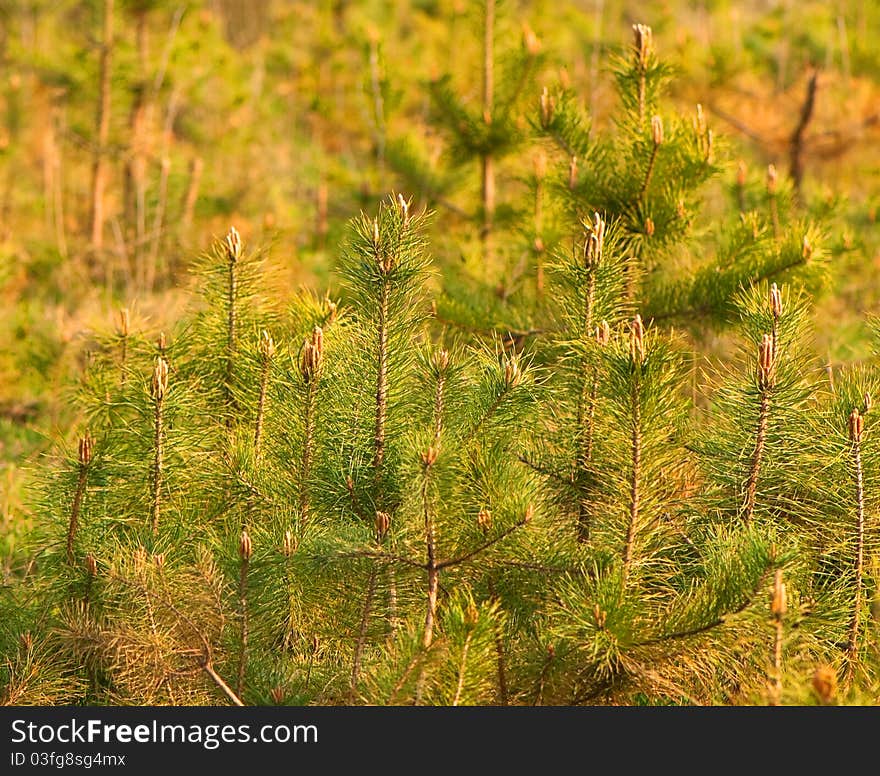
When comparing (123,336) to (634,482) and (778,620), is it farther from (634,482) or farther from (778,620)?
(778,620)

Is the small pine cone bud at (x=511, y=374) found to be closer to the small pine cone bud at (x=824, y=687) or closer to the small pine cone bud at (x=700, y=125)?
the small pine cone bud at (x=824, y=687)

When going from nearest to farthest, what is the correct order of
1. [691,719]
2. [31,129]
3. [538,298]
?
[691,719], [538,298], [31,129]

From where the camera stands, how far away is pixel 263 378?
272cm

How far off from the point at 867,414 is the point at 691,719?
0.77 meters

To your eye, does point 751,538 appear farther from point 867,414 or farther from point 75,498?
point 75,498

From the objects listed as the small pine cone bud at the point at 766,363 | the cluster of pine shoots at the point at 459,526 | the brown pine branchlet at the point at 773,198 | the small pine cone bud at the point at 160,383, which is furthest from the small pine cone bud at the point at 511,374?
the brown pine branchlet at the point at 773,198

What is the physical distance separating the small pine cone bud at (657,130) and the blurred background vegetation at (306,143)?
25 cm

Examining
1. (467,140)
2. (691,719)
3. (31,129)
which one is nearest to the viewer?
(691,719)

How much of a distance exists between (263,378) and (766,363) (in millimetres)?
1184

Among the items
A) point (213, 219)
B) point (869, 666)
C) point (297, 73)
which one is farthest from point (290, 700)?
point (297, 73)


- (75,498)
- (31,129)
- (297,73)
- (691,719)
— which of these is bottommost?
(691,719)

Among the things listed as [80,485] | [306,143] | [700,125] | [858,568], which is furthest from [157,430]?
[306,143]

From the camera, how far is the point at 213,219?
731 centimetres

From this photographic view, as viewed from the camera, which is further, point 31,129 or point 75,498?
point 31,129
